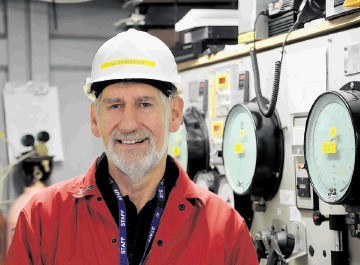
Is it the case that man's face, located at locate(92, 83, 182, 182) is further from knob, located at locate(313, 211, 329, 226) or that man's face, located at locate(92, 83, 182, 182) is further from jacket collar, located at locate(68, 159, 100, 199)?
knob, located at locate(313, 211, 329, 226)

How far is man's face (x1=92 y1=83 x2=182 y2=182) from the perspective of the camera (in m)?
2.15

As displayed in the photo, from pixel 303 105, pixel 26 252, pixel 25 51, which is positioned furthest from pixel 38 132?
pixel 26 252

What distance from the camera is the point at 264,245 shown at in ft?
10.2

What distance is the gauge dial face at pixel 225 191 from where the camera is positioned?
3587 mm

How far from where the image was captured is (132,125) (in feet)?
6.98

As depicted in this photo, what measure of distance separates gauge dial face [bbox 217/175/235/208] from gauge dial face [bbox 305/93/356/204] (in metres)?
0.93

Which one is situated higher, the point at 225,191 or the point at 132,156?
the point at 132,156

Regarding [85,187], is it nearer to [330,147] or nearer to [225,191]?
[330,147]

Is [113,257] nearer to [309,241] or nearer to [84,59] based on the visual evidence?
[309,241]

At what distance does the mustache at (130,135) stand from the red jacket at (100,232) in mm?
197

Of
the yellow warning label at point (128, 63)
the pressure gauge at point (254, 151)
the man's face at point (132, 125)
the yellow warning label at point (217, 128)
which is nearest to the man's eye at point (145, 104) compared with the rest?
the man's face at point (132, 125)

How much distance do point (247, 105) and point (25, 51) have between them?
7.11 feet

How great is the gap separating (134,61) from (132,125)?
22 centimetres

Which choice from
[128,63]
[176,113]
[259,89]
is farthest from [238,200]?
[128,63]
